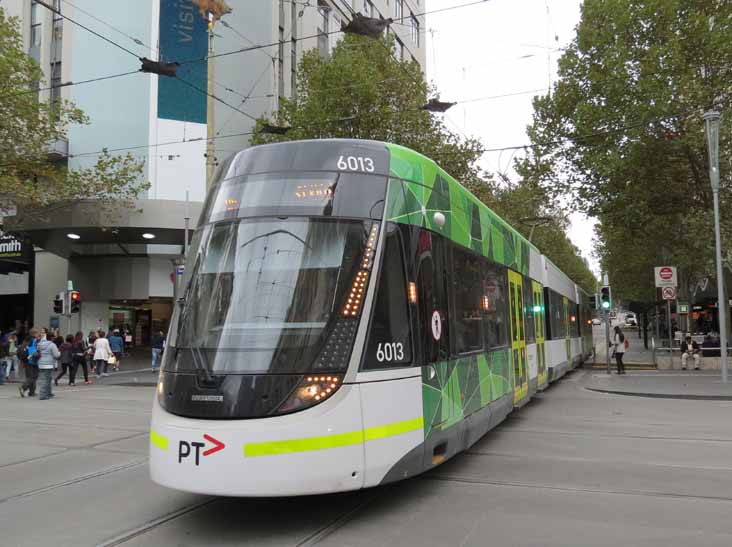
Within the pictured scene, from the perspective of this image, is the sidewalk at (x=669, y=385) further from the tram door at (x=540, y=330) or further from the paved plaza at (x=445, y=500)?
the paved plaza at (x=445, y=500)

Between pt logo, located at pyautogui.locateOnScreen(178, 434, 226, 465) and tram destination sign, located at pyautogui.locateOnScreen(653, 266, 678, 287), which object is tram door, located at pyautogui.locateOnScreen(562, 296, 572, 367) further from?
pt logo, located at pyautogui.locateOnScreen(178, 434, 226, 465)

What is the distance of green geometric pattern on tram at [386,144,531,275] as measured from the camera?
5.80 metres

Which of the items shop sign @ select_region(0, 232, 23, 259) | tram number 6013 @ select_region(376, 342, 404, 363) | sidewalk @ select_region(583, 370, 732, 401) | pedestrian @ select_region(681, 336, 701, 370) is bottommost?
sidewalk @ select_region(583, 370, 732, 401)

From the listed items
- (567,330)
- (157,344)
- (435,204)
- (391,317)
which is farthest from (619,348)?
(391,317)

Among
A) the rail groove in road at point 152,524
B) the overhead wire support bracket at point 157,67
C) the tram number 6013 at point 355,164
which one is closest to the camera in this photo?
the rail groove in road at point 152,524

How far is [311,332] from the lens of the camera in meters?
4.93

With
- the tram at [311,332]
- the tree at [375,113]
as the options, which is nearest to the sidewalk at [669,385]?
the tree at [375,113]

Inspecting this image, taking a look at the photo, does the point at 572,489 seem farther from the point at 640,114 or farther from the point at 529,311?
the point at 640,114

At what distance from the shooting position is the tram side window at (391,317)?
5.21m

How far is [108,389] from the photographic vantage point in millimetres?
18938

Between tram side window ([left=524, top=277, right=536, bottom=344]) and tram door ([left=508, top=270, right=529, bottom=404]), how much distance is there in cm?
38

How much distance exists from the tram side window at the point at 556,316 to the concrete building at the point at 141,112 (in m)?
14.6

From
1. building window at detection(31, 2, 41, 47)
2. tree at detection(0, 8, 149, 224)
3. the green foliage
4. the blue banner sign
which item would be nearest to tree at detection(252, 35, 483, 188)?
the green foliage

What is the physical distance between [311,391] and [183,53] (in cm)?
2611
